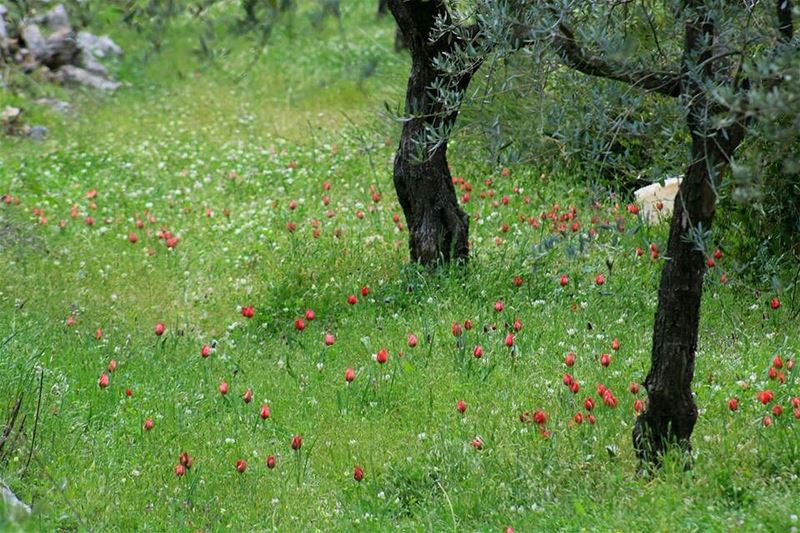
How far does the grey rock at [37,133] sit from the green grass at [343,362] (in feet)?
5.72

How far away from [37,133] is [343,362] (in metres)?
10.5

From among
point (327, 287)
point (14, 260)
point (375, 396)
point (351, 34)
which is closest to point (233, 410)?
point (375, 396)

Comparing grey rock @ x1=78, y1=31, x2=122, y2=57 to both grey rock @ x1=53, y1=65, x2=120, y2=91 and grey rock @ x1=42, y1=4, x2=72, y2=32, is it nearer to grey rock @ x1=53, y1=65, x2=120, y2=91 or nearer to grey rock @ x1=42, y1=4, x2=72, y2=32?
grey rock @ x1=42, y1=4, x2=72, y2=32

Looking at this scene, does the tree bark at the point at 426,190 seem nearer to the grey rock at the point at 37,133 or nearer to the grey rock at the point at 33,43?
Result: the grey rock at the point at 37,133

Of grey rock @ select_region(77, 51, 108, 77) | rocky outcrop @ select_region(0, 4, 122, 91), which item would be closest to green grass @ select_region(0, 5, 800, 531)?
rocky outcrop @ select_region(0, 4, 122, 91)

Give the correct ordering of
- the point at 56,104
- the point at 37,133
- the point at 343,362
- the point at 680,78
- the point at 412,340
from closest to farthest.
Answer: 1. the point at 680,78
2. the point at 412,340
3. the point at 343,362
4. the point at 37,133
5. the point at 56,104

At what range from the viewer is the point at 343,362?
30.3 ft

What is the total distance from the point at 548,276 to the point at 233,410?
3524 millimetres

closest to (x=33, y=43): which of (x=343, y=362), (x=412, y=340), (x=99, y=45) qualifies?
(x=99, y=45)

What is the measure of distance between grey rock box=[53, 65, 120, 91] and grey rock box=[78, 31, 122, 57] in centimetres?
121

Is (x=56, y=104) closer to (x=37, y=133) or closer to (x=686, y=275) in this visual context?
(x=37, y=133)

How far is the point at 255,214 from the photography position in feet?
45.0

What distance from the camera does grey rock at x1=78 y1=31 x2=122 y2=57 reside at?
22.0 metres

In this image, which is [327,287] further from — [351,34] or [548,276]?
[351,34]
